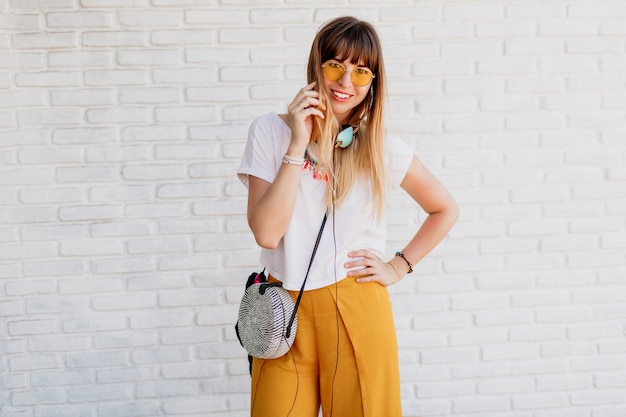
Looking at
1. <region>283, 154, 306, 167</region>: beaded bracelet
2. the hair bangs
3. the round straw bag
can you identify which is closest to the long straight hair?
the hair bangs

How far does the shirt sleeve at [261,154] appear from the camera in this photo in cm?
178

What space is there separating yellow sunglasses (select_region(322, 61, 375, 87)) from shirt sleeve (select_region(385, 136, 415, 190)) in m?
0.25

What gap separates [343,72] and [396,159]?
37 centimetres

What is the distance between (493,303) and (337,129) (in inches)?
61.2

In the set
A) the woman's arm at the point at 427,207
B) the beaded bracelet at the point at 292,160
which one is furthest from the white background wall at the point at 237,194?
the beaded bracelet at the point at 292,160

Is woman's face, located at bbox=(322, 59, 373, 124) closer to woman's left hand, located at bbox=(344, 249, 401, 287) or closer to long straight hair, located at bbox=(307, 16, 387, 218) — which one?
long straight hair, located at bbox=(307, 16, 387, 218)

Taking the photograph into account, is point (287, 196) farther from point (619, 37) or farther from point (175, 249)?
point (619, 37)

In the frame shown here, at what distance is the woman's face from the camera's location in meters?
1.76

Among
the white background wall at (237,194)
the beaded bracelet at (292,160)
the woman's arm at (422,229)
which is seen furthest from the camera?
the white background wall at (237,194)

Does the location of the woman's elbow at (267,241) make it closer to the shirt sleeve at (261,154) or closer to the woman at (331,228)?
the woman at (331,228)

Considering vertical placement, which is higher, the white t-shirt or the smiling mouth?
the smiling mouth

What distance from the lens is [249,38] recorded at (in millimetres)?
2695

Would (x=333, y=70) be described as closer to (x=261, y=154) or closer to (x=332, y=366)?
(x=261, y=154)

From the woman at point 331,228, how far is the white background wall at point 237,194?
0.93 m
